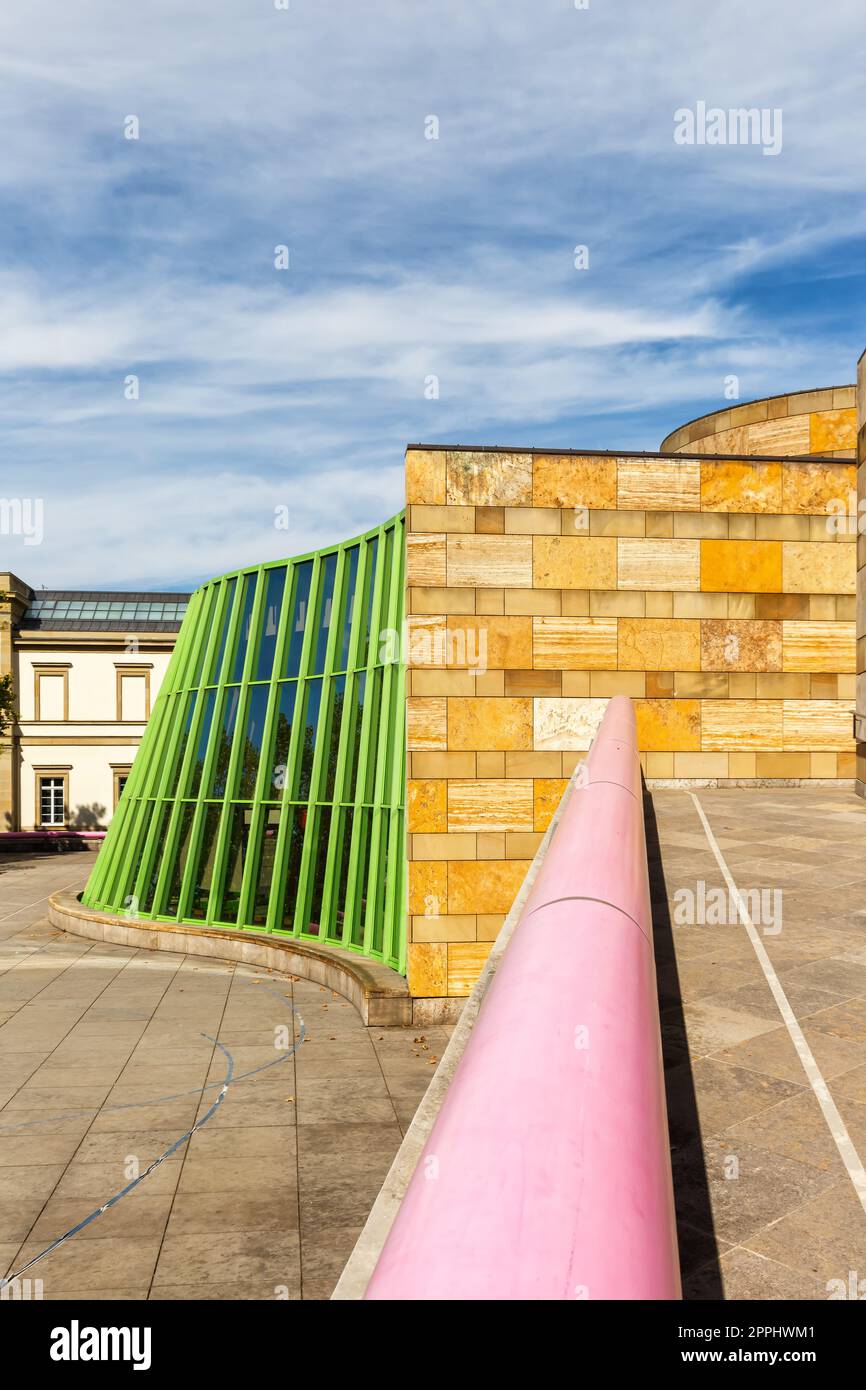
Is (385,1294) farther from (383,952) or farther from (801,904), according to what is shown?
(383,952)

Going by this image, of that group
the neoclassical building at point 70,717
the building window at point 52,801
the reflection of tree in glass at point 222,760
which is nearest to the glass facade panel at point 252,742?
the reflection of tree in glass at point 222,760

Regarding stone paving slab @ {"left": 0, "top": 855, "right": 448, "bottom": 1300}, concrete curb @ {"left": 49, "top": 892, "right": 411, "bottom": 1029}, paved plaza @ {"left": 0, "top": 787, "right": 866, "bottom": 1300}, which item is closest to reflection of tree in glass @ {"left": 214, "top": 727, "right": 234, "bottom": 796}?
concrete curb @ {"left": 49, "top": 892, "right": 411, "bottom": 1029}

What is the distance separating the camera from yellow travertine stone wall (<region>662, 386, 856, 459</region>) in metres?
16.4

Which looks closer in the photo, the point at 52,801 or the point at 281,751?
the point at 281,751

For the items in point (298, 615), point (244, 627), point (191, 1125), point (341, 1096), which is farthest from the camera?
point (244, 627)

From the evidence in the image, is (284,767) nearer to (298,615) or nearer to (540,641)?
(298,615)

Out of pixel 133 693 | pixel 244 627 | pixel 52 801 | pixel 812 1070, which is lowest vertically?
pixel 52 801

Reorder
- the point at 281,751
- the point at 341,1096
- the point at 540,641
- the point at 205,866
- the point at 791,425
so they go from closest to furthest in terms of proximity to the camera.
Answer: the point at 341,1096, the point at 540,641, the point at 791,425, the point at 281,751, the point at 205,866

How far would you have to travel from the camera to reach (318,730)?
64.2 feet

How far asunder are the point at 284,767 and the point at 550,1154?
19233mm

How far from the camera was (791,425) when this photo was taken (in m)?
17.0

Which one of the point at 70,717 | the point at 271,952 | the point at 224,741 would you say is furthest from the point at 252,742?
the point at 70,717

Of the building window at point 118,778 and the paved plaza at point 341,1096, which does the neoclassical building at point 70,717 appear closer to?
the building window at point 118,778

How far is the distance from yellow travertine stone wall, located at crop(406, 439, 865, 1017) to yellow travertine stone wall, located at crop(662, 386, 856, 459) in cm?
287
